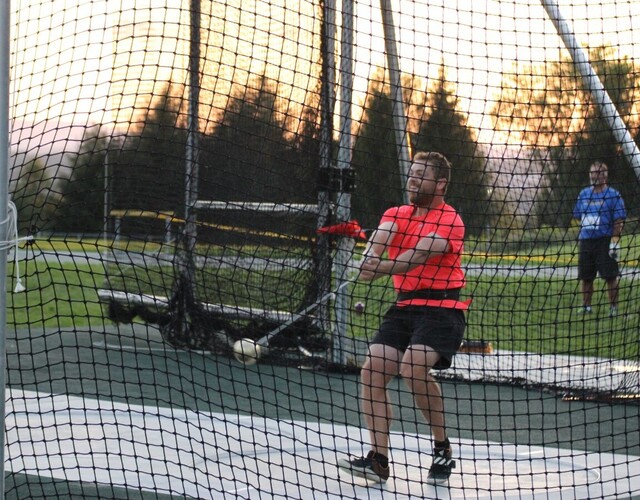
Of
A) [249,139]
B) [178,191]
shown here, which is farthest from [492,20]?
[178,191]

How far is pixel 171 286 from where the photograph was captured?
787 centimetres

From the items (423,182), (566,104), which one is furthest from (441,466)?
(566,104)

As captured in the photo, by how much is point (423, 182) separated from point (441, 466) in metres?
1.23

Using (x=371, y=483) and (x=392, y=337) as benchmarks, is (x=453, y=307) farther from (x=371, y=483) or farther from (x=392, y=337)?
(x=371, y=483)

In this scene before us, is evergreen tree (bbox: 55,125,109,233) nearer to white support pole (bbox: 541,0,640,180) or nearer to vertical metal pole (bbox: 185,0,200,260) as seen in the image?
vertical metal pole (bbox: 185,0,200,260)

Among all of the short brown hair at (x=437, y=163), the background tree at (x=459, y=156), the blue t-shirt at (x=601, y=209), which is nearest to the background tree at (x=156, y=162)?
the background tree at (x=459, y=156)

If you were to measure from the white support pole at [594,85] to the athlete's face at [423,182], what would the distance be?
88 centimetres

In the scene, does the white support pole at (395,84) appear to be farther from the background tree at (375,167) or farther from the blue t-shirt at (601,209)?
the blue t-shirt at (601,209)

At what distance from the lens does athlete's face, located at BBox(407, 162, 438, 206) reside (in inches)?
167

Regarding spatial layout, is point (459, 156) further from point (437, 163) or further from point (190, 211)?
point (190, 211)

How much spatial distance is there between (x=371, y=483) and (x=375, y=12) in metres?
3.24

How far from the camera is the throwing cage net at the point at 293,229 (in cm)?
414

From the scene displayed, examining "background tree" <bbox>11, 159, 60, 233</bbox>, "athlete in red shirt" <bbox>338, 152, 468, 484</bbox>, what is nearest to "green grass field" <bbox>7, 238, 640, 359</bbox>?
"background tree" <bbox>11, 159, 60, 233</bbox>

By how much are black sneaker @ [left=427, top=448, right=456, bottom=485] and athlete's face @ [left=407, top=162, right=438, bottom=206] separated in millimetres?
1120
